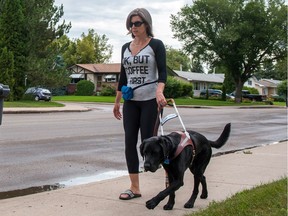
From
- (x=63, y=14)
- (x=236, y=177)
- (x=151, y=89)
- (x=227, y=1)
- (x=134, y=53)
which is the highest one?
(x=227, y=1)

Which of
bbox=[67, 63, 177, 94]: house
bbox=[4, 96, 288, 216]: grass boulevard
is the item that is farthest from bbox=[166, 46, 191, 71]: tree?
bbox=[4, 96, 288, 216]: grass boulevard

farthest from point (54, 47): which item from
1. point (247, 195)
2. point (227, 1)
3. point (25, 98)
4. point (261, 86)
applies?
point (261, 86)

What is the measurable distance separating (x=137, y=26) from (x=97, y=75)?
2589 inches

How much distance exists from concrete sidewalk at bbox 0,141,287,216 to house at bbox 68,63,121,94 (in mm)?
60470

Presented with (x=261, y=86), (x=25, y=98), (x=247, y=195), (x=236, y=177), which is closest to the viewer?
(x=247, y=195)

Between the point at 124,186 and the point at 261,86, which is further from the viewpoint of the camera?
the point at 261,86

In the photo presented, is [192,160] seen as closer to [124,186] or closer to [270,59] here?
[124,186]

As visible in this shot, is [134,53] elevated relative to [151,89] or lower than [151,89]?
elevated

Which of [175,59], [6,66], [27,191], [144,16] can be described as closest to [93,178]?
[27,191]

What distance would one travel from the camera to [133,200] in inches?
212

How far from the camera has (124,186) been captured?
6207mm

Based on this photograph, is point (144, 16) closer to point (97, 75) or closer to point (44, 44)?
point (44, 44)

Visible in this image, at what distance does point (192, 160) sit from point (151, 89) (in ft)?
3.06

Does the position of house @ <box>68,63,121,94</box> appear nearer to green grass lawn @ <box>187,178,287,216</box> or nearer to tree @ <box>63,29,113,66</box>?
tree @ <box>63,29,113,66</box>
